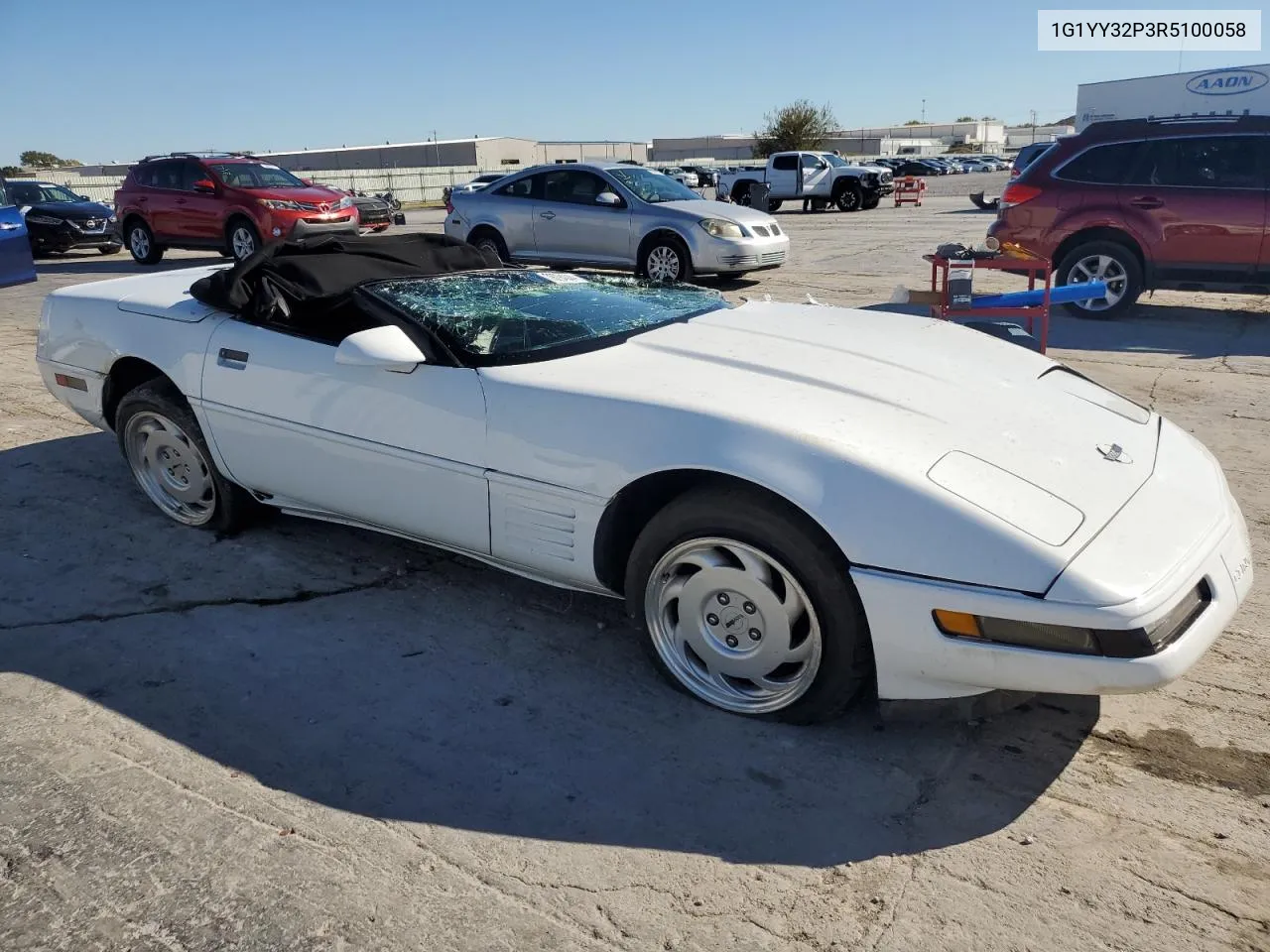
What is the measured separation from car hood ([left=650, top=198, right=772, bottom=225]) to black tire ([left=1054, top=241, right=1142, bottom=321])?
12.4ft

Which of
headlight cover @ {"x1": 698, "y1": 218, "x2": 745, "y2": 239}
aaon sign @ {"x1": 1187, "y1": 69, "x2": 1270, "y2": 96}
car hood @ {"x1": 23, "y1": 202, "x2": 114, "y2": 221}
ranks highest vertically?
aaon sign @ {"x1": 1187, "y1": 69, "x2": 1270, "y2": 96}

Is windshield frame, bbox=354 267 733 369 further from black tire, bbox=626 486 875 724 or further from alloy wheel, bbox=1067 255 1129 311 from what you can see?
alloy wheel, bbox=1067 255 1129 311

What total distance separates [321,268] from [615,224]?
8.47m

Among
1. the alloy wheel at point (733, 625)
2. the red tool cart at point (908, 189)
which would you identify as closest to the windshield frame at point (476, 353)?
the alloy wheel at point (733, 625)

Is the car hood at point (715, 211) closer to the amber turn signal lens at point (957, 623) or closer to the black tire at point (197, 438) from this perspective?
the black tire at point (197, 438)

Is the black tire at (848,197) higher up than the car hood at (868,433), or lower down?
higher up

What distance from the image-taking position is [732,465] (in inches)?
108

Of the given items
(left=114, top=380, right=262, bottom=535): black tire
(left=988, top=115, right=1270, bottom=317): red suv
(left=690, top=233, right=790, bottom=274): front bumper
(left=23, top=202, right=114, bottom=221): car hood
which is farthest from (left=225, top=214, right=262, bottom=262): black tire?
→ (left=114, top=380, right=262, bottom=535): black tire

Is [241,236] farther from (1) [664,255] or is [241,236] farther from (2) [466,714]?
(2) [466,714]

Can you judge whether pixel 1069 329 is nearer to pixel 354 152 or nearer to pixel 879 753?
pixel 879 753

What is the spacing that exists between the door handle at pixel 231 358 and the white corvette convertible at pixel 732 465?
0.01 meters

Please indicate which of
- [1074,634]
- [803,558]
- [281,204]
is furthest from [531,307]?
[281,204]

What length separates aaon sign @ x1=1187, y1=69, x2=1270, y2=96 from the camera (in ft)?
101

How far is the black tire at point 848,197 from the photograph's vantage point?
89.0 ft
